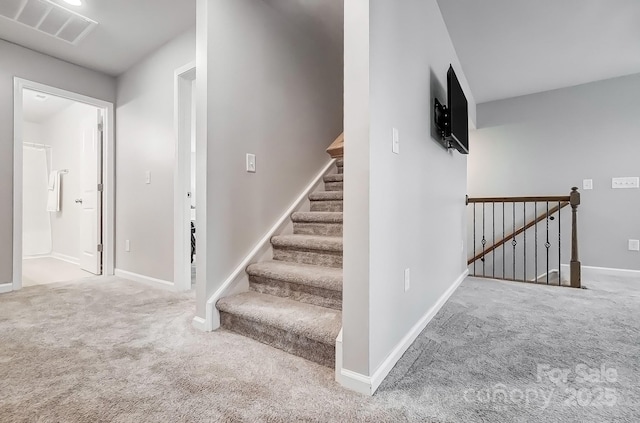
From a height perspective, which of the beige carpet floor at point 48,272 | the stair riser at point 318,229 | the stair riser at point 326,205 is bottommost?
the beige carpet floor at point 48,272

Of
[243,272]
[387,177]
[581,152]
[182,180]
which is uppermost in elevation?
[581,152]

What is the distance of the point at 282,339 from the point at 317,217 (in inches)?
43.3

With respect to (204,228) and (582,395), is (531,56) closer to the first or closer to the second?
(582,395)

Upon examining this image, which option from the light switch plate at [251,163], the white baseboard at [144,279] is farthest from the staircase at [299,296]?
the white baseboard at [144,279]

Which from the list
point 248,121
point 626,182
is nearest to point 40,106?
point 248,121

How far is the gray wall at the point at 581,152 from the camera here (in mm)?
3711

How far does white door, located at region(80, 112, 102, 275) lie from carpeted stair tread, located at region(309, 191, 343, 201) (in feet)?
8.73

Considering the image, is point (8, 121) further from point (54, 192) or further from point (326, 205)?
point (326, 205)

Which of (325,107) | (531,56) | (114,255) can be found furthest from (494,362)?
(114,255)

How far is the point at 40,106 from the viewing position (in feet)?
14.9

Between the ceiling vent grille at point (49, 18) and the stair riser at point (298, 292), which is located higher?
the ceiling vent grille at point (49, 18)

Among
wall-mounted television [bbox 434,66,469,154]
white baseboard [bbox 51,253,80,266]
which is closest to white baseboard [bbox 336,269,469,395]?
wall-mounted television [bbox 434,66,469,154]

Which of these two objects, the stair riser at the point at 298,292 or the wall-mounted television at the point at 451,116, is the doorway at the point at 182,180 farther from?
the wall-mounted television at the point at 451,116

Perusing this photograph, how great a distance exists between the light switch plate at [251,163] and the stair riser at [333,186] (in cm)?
101
